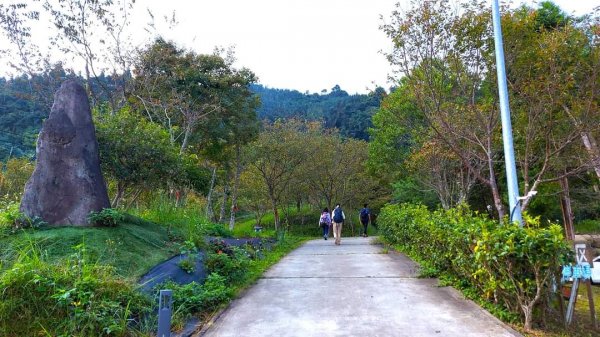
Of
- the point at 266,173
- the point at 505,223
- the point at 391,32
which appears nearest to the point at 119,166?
the point at 391,32

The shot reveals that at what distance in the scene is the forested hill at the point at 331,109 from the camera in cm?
4884

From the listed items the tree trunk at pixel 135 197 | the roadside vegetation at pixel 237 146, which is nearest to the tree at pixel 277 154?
the roadside vegetation at pixel 237 146

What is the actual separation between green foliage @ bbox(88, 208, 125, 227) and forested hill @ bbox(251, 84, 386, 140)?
27067 millimetres

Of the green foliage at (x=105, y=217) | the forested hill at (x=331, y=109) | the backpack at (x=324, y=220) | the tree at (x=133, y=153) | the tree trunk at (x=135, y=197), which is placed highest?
the forested hill at (x=331, y=109)

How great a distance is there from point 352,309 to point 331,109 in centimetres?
5291

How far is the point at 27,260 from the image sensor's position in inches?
199

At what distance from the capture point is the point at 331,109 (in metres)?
57.9

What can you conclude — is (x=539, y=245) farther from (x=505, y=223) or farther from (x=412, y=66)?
(x=412, y=66)

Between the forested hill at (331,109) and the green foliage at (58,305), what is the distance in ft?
98.1

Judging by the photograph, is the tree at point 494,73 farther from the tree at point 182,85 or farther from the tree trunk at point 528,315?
the tree at point 182,85

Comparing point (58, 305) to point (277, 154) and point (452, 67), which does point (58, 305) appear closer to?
point (452, 67)

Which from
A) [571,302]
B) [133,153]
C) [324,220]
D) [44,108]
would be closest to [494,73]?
[571,302]

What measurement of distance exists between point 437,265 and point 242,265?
3.63 meters

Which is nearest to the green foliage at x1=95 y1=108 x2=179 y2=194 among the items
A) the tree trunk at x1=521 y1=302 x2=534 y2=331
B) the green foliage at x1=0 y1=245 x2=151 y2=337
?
the green foliage at x1=0 y1=245 x2=151 y2=337
